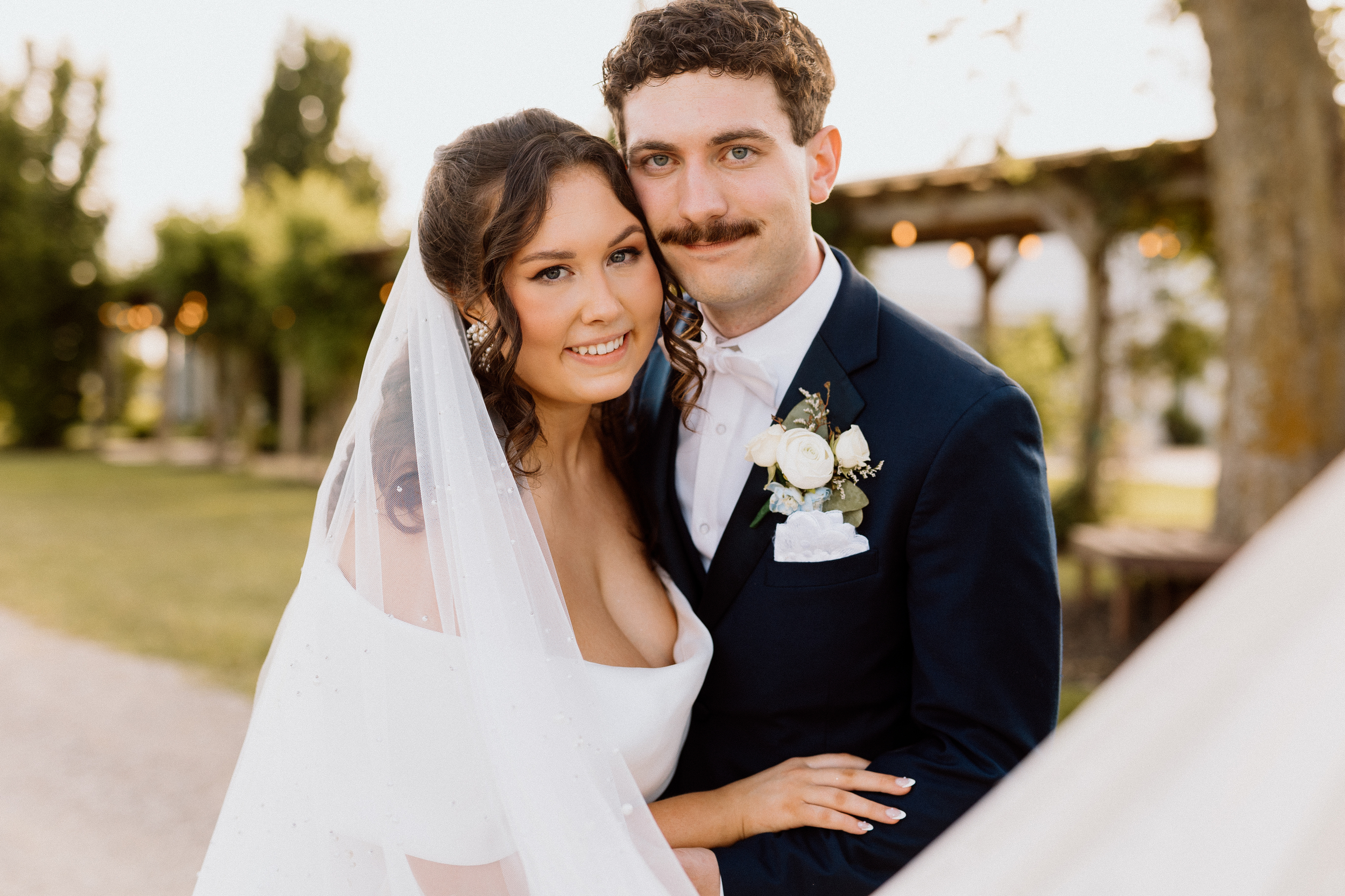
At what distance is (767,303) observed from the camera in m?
2.25

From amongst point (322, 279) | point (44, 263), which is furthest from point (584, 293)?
point (44, 263)

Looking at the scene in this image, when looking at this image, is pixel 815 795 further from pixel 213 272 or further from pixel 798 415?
pixel 213 272

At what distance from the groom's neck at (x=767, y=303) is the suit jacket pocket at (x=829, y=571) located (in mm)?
624

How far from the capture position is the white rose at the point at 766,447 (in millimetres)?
2006

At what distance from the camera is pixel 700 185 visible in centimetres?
213

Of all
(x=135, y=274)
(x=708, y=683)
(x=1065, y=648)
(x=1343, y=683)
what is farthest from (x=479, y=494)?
(x=135, y=274)

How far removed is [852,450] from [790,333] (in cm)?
40

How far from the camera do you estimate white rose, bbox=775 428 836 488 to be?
1902 mm

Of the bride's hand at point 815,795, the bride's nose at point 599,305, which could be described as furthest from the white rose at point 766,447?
the bride's hand at point 815,795

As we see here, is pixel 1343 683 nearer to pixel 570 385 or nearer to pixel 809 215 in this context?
pixel 570 385

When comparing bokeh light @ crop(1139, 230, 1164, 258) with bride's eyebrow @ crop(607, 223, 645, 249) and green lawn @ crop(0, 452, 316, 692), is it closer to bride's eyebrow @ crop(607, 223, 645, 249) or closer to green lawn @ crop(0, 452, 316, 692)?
green lawn @ crop(0, 452, 316, 692)

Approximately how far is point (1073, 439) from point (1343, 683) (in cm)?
1005

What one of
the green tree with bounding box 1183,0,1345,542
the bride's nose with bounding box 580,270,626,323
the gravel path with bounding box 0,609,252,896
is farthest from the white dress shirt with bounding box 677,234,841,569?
the green tree with bounding box 1183,0,1345,542

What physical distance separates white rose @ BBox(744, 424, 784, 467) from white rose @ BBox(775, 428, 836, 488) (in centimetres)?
2
